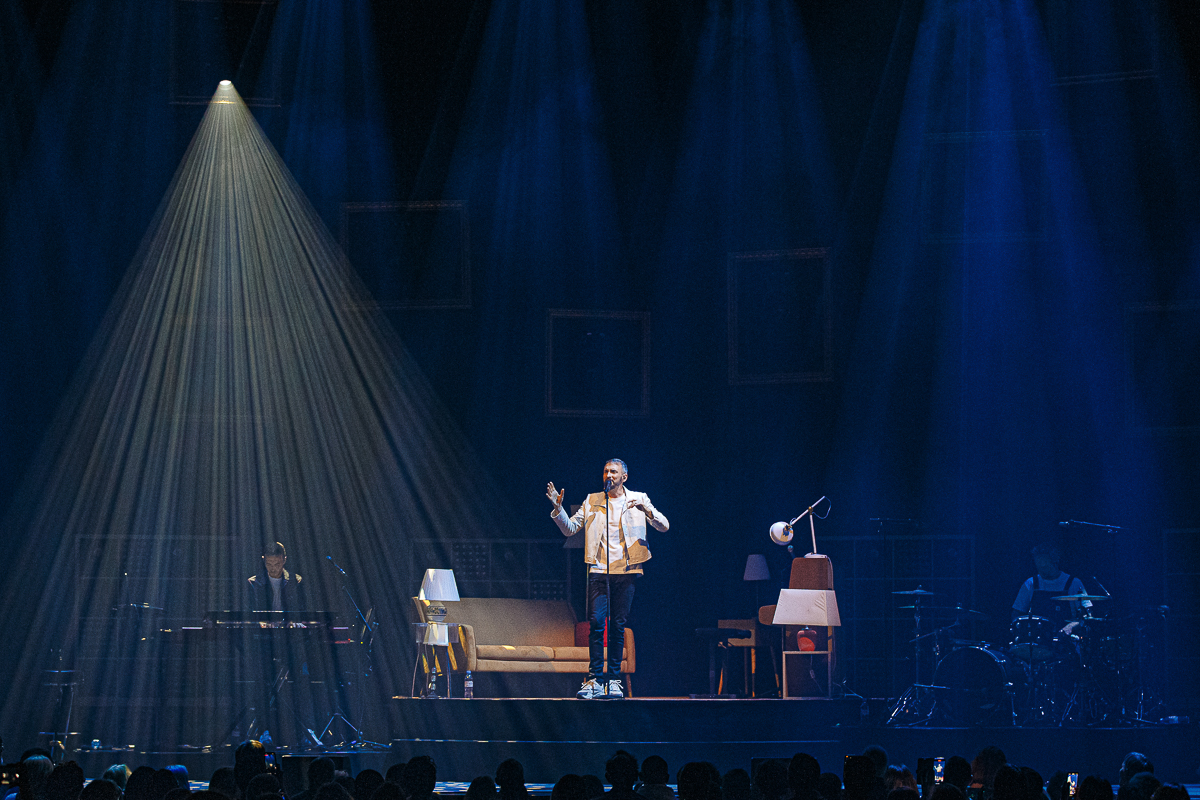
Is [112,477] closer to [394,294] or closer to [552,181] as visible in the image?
[394,294]

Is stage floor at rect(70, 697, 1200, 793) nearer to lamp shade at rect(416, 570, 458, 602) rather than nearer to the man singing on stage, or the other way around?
the man singing on stage

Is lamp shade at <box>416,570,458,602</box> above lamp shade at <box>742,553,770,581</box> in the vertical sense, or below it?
below

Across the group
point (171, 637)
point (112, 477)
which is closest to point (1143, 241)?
point (171, 637)

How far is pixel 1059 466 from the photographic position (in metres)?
10.7

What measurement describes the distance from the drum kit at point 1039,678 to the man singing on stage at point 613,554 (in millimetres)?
1969

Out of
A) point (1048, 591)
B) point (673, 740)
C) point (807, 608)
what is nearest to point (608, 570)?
point (673, 740)

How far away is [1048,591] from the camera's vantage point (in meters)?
9.39

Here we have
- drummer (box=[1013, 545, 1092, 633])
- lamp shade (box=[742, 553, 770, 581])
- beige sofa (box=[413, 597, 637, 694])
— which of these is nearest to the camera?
drummer (box=[1013, 545, 1092, 633])

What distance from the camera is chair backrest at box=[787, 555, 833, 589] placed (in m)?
9.41

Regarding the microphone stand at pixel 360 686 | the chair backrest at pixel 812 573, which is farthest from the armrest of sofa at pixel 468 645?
the chair backrest at pixel 812 573

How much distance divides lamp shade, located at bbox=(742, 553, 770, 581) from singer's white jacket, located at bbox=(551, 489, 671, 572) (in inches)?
80.9

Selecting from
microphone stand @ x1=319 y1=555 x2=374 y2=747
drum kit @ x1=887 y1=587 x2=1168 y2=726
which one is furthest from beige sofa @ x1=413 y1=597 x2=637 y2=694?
drum kit @ x1=887 y1=587 x2=1168 y2=726

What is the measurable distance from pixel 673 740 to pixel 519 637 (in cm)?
290

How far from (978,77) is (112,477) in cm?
859
